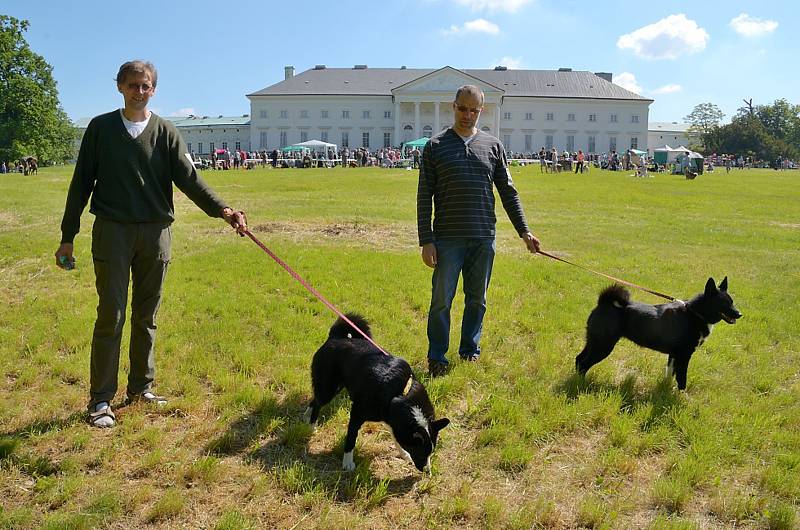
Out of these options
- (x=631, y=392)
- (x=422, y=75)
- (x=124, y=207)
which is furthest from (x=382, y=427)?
(x=422, y=75)

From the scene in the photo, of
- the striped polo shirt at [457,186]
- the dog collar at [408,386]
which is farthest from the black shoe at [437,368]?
the dog collar at [408,386]

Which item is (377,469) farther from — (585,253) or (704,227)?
(704,227)

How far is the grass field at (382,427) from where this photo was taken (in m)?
3.36

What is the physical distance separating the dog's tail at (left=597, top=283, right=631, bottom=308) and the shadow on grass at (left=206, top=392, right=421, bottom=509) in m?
2.24

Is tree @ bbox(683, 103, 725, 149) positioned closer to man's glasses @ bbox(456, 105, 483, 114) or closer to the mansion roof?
the mansion roof

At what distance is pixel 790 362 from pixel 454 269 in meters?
3.55

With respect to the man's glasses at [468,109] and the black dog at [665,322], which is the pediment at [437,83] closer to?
the man's glasses at [468,109]

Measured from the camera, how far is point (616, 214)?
61.9 ft

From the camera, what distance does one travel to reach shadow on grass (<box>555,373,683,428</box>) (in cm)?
471

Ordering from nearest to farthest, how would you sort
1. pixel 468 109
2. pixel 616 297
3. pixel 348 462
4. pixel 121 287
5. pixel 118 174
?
pixel 348 462 → pixel 118 174 → pixel 121 287 → pixel 468 109 → pixel 616 297

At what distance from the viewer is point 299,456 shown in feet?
12.9

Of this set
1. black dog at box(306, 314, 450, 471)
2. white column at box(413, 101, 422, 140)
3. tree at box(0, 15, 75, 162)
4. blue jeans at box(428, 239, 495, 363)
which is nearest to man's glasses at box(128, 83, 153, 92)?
black dog at box(306, 314, 450, 471)

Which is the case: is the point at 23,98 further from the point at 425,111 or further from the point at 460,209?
the point at 460,209

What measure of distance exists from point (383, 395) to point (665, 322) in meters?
2.59
